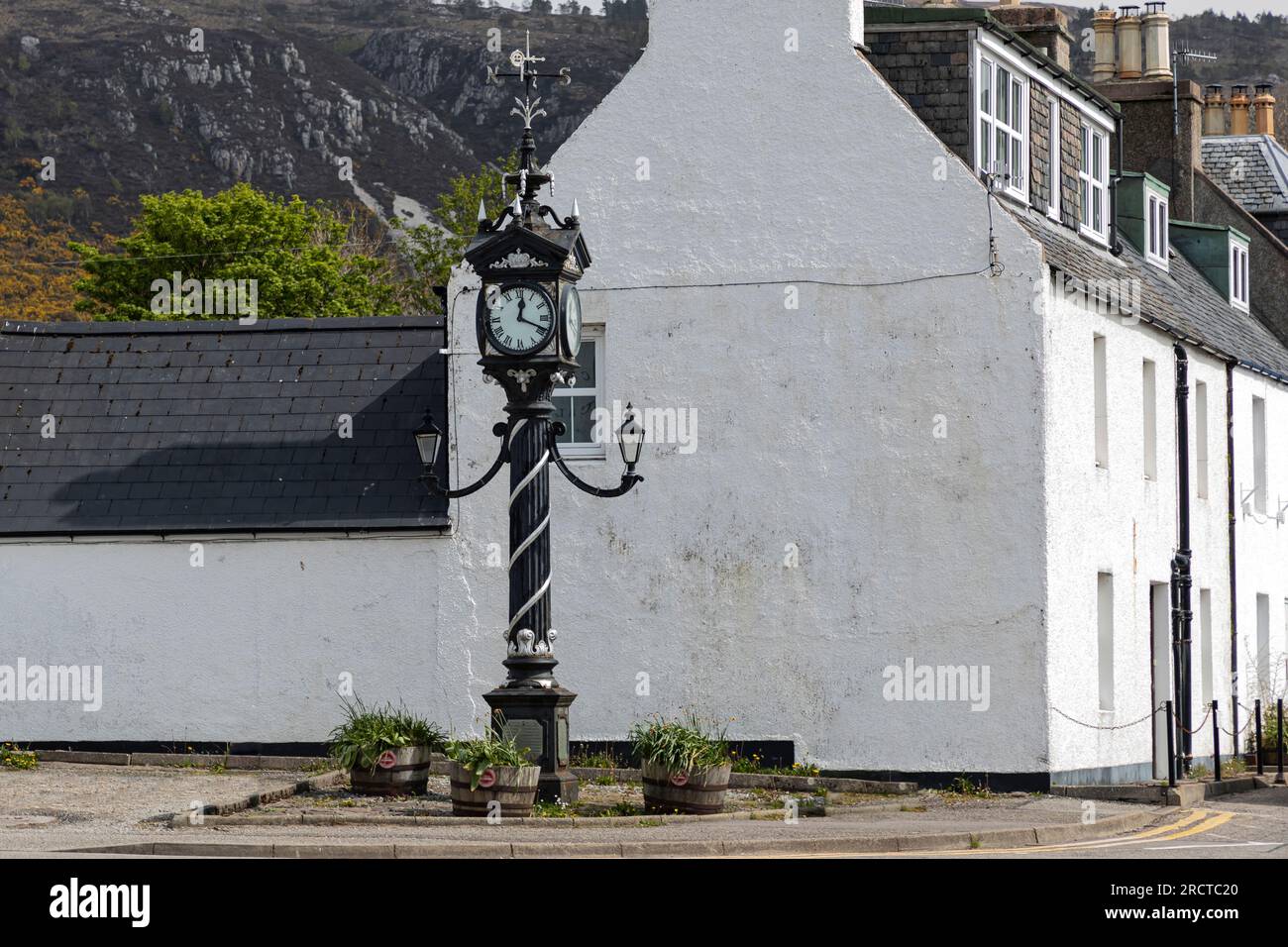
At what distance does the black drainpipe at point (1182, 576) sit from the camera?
29.1 metres

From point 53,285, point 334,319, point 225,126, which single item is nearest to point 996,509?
point 334,319

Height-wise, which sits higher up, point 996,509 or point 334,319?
point 334,319

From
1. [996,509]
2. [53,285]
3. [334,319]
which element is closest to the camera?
[996,509]

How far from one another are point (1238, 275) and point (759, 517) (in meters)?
16.2

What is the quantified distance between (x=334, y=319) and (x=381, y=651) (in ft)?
17.4

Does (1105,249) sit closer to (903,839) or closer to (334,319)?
(334,319)

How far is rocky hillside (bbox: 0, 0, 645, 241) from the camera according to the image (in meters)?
136

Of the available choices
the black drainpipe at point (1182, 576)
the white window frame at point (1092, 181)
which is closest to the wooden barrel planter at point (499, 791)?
the black drainpipe at point (1182, 576)

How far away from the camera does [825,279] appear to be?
2547 cm

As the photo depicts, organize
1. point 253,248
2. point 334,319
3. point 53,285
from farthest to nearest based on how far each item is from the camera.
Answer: point 53,285
point 253,248
point 334,319

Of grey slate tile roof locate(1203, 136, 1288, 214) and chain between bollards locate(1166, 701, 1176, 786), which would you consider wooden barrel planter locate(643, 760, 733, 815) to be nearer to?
chain between bollards locate(1166, 701, 1176, 786)

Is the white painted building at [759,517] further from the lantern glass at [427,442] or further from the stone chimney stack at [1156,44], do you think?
the stone chimney stack at [1156,44]

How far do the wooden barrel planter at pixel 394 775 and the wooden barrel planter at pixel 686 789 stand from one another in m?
2.55

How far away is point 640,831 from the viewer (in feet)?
60.4
